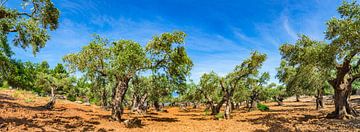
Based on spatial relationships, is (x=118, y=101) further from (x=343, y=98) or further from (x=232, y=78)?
(x=343, y=98)

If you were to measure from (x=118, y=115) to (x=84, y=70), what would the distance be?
654cm

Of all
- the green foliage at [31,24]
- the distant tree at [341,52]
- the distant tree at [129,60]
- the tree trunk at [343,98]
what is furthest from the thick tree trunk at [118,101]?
the tree trunk at [343,98]

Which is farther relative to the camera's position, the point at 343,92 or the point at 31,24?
the point at 343,92

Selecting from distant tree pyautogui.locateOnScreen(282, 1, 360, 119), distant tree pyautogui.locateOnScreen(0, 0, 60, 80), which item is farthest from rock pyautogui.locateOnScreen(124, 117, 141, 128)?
distant tree pyautogui.locateOnScreen(282, 1, 360, 119)

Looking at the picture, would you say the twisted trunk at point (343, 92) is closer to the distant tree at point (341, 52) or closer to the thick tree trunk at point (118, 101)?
the distant tree at point (341, 52)

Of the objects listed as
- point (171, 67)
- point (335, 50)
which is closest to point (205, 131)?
point (171, 67)

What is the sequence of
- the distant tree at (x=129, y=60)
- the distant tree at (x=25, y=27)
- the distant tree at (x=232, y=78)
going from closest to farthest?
the distant tree at (x=25, y=27) < the distant tree at (x=129, y=60) < the distant tree at (x=232, y=78)

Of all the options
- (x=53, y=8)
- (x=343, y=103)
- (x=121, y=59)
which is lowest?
(x=343, y=103)

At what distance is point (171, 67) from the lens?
24.6m

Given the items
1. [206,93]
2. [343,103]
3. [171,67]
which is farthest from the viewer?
[206,93]

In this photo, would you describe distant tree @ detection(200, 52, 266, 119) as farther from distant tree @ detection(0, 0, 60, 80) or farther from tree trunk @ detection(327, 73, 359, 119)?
distant tree @ detection(0, 0, 60, 80)

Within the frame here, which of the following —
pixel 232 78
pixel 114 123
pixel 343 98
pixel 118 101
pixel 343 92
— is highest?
pixel 232 78

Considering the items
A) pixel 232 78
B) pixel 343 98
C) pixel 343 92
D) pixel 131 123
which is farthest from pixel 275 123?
pixel 131 123

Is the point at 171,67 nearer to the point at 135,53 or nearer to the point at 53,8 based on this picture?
the point at 135,53
